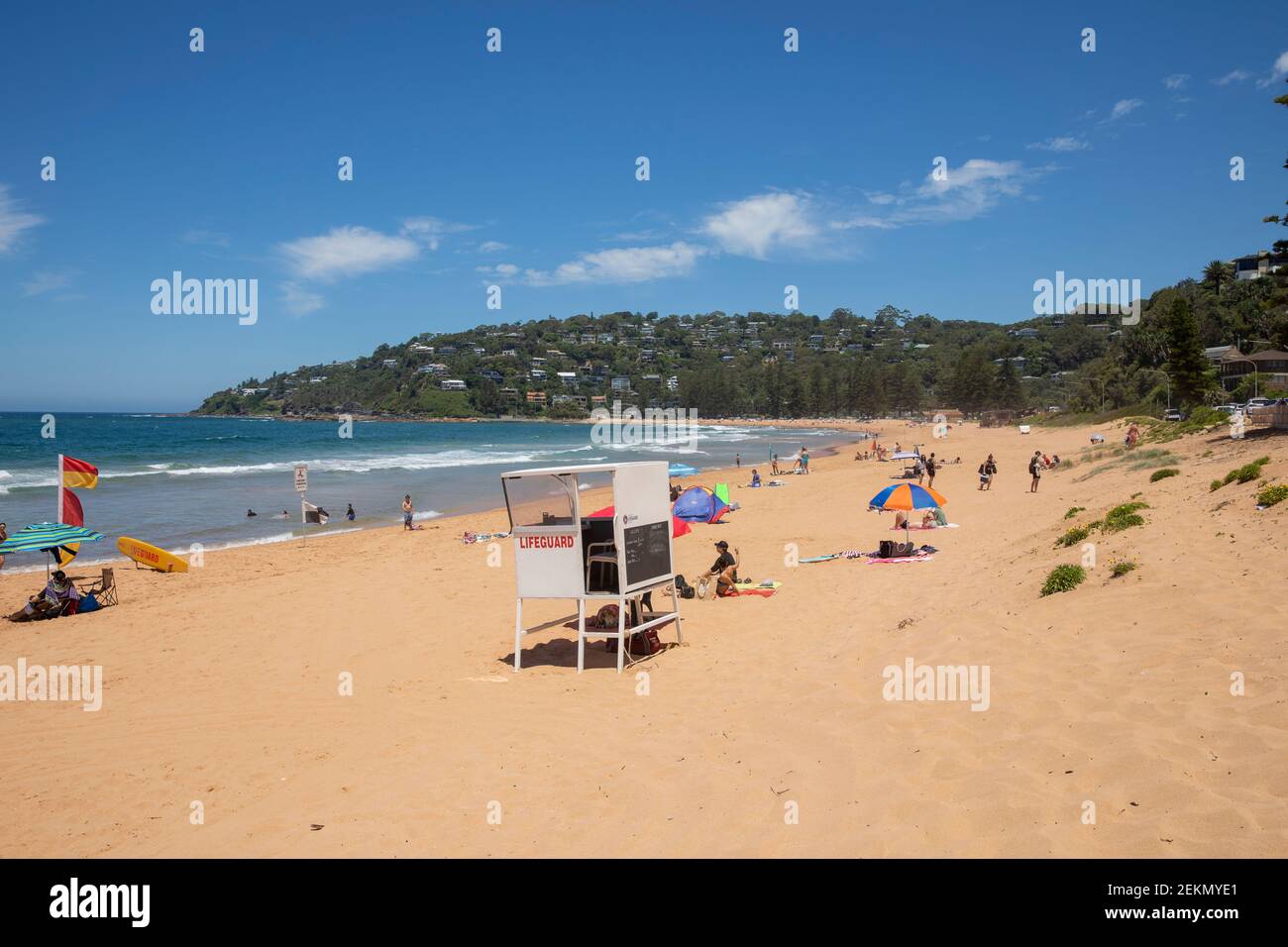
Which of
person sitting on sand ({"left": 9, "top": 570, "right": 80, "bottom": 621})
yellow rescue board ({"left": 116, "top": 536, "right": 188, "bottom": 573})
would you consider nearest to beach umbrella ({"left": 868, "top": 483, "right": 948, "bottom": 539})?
person sitting on sand ({"left": 9, "top": 570, "right": 80, "bottom": 621})

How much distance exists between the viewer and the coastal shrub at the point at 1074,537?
1068 centimetres

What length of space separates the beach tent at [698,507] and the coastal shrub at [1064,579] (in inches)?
454

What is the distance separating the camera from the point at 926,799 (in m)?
4.62

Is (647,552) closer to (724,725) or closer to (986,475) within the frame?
(724,725)

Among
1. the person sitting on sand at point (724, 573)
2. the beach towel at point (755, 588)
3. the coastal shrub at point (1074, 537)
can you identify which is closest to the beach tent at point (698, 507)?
the beach towel at point (755, 588)

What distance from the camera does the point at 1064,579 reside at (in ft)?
28.3

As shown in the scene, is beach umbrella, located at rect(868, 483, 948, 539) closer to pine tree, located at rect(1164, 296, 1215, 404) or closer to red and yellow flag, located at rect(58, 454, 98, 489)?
red and yellow flag, located at rect(58, 454, 98, 489)

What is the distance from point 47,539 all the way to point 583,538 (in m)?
10.2

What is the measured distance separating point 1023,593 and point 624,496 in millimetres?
4843

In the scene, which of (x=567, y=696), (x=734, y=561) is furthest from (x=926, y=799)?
(x=734, y=561)

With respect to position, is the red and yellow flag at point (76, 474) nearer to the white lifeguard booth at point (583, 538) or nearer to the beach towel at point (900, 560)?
the white lifeguard booth at point (583, 538)

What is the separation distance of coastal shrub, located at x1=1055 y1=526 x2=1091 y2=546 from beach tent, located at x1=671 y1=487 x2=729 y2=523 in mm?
A: 9813

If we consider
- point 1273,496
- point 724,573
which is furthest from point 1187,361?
point 724,573

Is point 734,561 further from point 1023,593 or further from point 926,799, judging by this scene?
point 926,799
